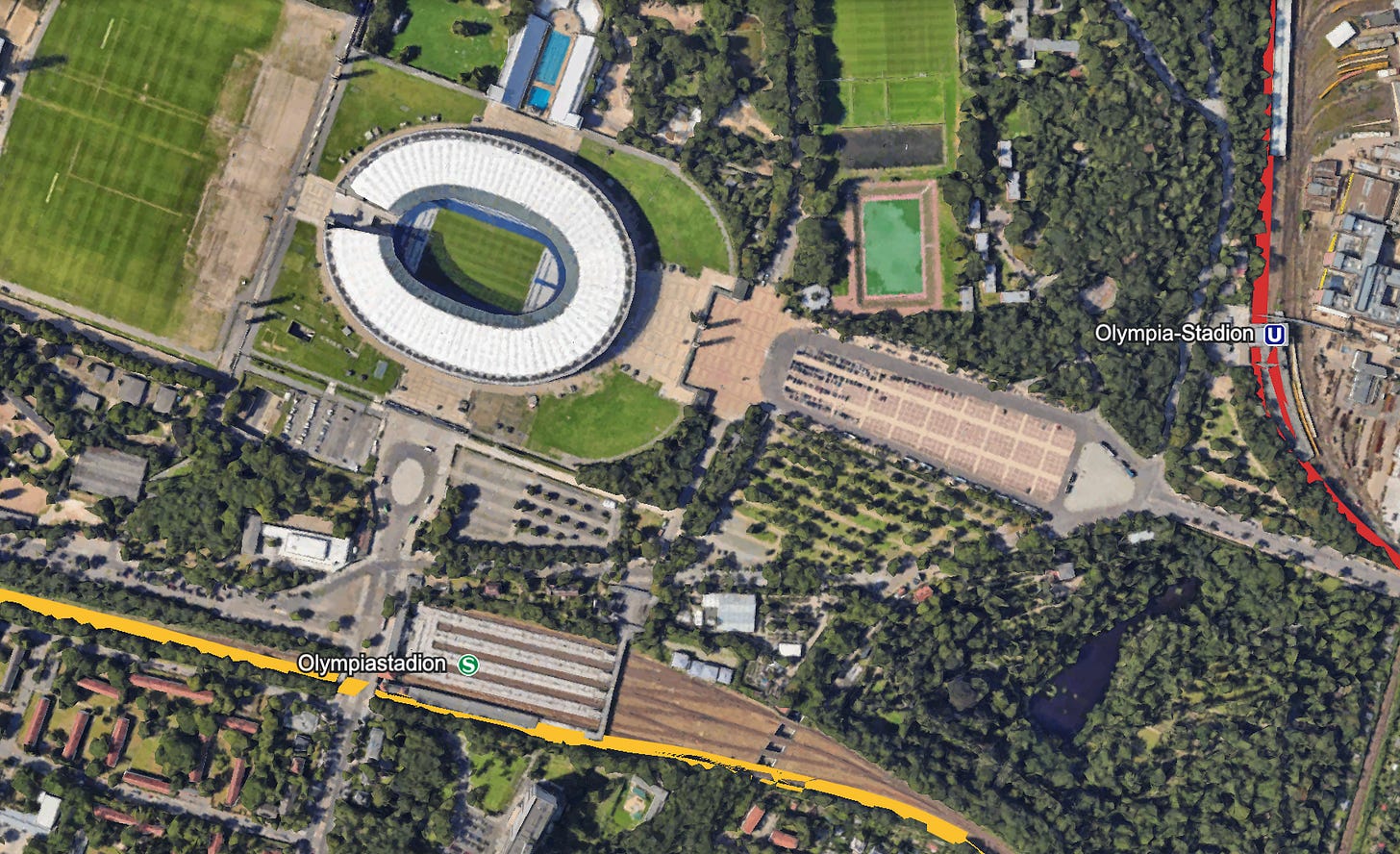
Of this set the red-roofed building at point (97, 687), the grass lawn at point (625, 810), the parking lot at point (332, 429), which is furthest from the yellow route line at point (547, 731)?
the parking lot at point (332, 429)

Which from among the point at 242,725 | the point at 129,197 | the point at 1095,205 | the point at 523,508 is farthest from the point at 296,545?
the point at 1095,205

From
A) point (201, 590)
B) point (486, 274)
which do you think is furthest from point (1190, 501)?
point (201, 590)

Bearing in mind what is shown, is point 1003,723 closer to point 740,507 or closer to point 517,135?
point 740,507

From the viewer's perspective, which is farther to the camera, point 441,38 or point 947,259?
point 947,259

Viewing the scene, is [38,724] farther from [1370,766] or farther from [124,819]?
[1370,766]

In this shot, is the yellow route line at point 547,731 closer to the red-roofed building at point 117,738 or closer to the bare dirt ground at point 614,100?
the red-roofed building at point 117,738

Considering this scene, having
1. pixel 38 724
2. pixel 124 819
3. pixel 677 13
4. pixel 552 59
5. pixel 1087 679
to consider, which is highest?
pixel 677 13
